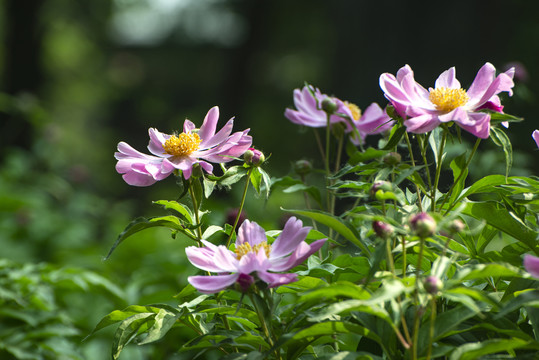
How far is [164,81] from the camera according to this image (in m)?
11.5

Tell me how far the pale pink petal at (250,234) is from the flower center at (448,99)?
0.98 ft

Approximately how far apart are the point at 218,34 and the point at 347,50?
22.9 feet

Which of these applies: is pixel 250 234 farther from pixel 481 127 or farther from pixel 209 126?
pixel 481 127

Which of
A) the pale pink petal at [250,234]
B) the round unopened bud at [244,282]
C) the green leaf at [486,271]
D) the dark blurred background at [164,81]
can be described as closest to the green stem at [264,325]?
the round unopened bud at [244,282]

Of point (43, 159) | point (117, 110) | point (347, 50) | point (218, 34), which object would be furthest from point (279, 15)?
point (43, 159)

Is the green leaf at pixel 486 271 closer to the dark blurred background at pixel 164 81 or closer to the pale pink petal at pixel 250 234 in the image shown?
the pale pink petal at pixel 250 234

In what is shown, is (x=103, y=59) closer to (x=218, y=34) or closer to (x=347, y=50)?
(x=218, y=34)

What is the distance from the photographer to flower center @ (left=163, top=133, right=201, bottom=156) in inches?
34.8

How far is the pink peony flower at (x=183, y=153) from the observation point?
33.0 inches

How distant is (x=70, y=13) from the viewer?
7.54 meters

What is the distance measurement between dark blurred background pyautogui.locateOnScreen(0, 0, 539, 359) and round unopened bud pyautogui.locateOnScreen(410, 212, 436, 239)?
0.63 meters

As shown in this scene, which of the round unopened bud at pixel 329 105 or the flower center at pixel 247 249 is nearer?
the flower center at pixel 247 249

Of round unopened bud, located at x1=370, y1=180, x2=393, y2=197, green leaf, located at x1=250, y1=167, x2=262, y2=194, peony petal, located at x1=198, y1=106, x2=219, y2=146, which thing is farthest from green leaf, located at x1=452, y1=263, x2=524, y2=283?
peony petal, located at x1=198, y1=106, x2=219, y2=146

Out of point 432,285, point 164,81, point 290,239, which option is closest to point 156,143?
point 290,239
